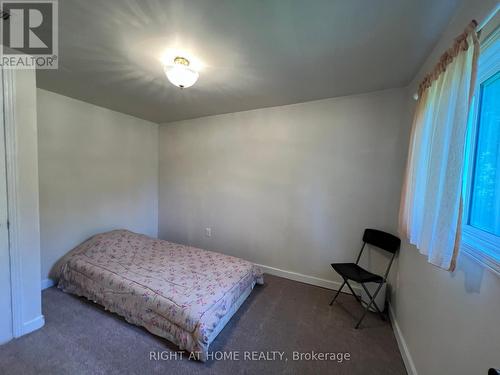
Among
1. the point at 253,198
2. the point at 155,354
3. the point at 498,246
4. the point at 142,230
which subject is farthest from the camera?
the point at 142,230

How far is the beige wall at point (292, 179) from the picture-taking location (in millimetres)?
2180

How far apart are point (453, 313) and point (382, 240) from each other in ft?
3.71

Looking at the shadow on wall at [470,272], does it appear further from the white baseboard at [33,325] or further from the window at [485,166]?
the white baseboard at [33,325]

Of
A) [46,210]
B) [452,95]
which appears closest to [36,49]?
[46,210]

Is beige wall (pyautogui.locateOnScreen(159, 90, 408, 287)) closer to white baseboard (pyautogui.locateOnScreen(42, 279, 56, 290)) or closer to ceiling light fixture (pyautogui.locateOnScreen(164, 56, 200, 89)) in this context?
ceiling light fixture (pyautogui.locateOnScreen(164, 56, 200, 89))

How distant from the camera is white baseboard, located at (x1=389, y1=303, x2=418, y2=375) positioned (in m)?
1.35

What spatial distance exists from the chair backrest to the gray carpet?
0.70m

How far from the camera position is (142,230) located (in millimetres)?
3416

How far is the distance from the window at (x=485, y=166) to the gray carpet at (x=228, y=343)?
1210mm

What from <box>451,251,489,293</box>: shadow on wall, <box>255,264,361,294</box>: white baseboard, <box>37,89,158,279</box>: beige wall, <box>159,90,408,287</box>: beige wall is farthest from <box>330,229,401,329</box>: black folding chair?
<box>37,89,158,279</box>: beige wall

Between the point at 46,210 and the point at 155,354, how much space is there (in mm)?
2148

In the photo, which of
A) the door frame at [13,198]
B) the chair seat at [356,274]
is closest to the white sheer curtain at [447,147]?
the chair seat at [356,274]

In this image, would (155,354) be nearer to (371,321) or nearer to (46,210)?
(371,321)

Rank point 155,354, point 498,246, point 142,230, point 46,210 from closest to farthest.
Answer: point 498,246
point 155,354
point 46,210
point 142,230
